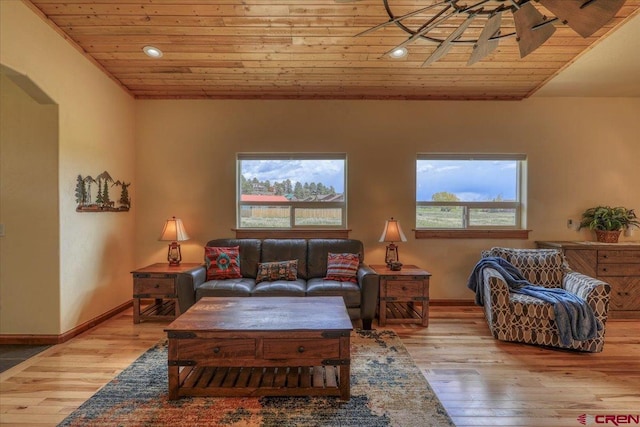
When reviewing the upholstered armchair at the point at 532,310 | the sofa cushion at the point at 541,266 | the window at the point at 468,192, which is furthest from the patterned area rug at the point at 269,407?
the window at the point at 468,192

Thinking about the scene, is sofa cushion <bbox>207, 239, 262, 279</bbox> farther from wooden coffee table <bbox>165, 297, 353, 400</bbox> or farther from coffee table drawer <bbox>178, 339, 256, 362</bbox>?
coffee table drawer <bbox>178, 339, 256, 362</bbox>

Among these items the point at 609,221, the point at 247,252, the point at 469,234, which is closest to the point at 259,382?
the point at 247,252

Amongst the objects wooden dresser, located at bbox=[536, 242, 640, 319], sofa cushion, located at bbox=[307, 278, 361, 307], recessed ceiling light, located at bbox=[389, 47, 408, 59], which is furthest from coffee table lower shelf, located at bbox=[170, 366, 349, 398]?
wooden dresser, located at bbox=[536, 242, 640, 319]

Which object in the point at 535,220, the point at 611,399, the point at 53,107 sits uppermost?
the point at 53,107

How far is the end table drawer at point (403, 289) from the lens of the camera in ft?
12.2

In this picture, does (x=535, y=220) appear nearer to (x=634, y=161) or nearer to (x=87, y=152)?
(x=634, y=161)

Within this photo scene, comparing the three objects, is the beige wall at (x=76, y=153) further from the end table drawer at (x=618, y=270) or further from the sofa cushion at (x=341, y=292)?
the end table drawer at (x=618, y=270)

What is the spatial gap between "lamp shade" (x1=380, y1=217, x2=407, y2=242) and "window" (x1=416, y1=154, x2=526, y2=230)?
2.09 feet

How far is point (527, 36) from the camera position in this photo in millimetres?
1897

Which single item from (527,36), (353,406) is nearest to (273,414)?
(353,406)

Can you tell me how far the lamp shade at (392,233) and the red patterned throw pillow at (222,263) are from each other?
179 centimetres

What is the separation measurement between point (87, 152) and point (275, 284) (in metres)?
2.48

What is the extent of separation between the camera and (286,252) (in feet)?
13.6

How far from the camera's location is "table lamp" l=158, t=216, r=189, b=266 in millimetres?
4059
